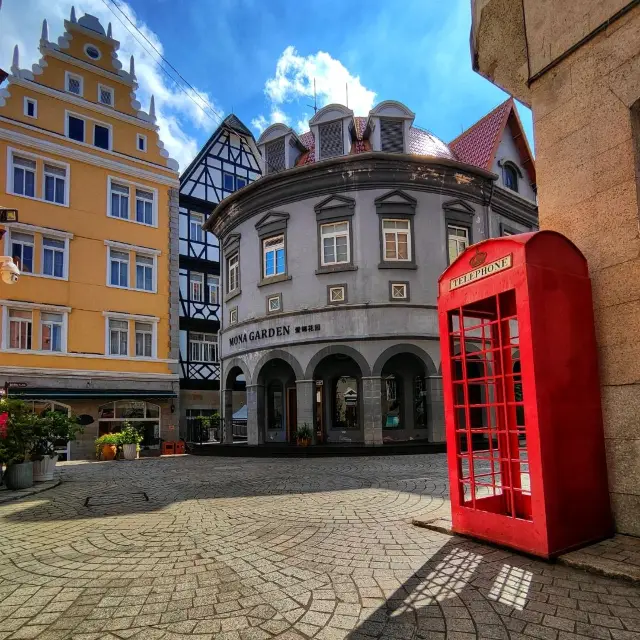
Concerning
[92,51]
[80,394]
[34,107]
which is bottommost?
[80,394]

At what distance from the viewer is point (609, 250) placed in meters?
5.43

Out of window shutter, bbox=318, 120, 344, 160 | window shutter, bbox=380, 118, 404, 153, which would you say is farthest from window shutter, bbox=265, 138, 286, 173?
window shutter, bbox=380, 118, 404, 153

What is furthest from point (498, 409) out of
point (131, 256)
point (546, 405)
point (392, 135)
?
point (131, 256)

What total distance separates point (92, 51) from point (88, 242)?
9486 mm

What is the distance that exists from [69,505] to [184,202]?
2408 centimetres

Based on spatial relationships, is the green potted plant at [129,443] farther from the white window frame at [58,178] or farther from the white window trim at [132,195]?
the white window frame at [58,178]

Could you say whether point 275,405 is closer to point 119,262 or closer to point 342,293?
point 342,293

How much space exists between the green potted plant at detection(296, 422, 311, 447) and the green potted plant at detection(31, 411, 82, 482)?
7632 mm

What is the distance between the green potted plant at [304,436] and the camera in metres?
17.2

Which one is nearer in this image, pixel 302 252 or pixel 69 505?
pixel 69 505

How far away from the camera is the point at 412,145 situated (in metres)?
19.4

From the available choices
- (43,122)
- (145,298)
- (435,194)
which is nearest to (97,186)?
(43,122)

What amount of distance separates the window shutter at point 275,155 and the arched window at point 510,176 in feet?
29.7

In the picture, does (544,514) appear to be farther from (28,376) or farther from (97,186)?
(97,186)
